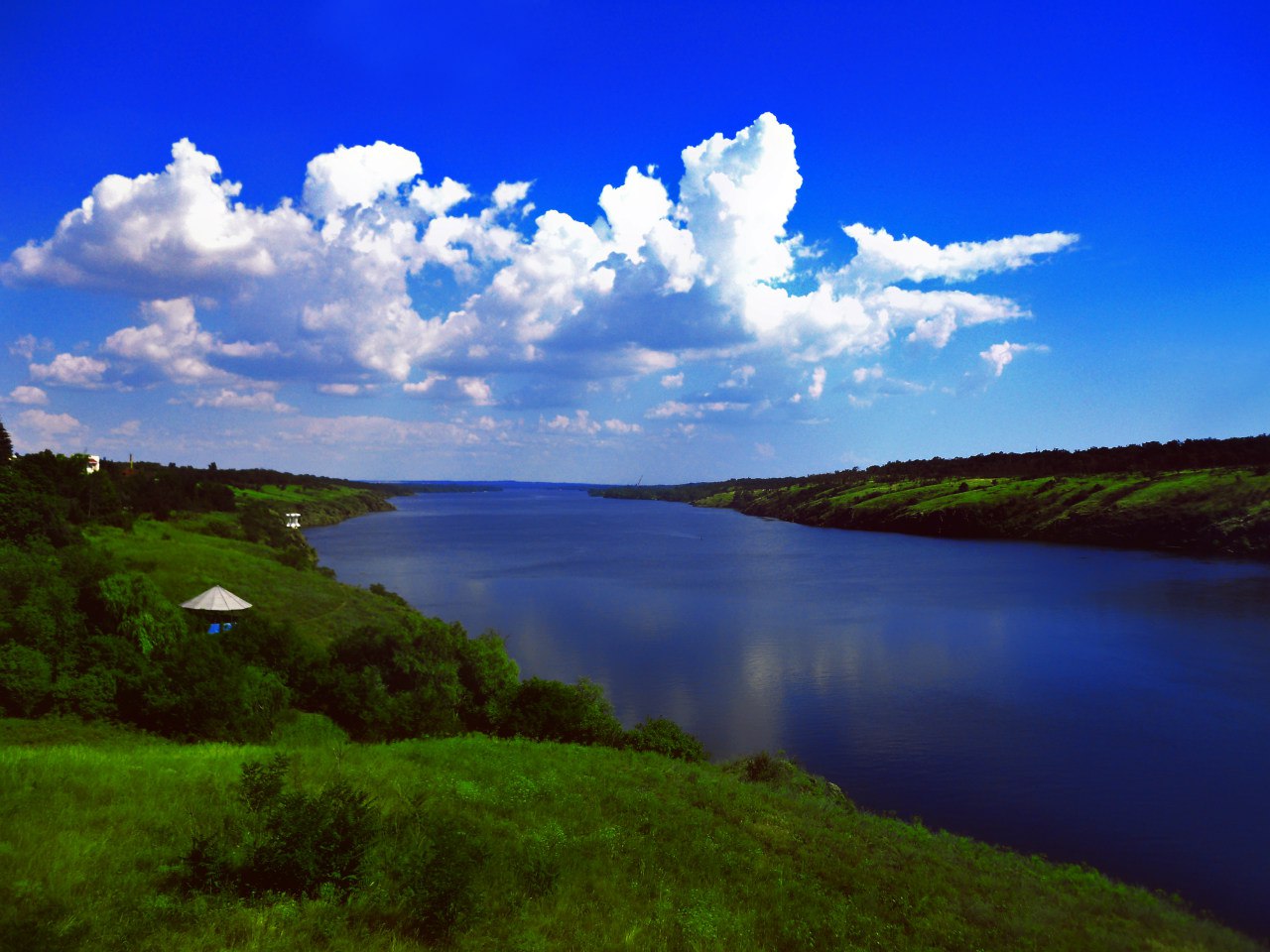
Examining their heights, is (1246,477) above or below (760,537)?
above

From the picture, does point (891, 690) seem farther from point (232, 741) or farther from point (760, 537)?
point (760, 537)

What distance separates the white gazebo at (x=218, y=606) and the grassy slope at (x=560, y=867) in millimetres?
17357

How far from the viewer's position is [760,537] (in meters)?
167

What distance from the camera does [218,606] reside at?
4162 cm

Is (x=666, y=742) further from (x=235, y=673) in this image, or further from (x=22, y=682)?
(x=22, y=682)

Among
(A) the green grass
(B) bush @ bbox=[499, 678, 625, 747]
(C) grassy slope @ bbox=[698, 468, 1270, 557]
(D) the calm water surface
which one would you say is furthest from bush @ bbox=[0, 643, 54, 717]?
(C) grassy slope @ bbox=[698, 468, 1270, 557]

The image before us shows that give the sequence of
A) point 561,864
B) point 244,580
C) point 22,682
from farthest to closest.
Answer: point 244,580, point 22,682, point 561,864

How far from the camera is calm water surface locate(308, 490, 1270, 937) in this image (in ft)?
92.9

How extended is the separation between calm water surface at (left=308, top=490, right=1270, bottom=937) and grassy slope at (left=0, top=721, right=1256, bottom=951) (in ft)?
21.7

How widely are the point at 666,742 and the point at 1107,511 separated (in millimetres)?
143631

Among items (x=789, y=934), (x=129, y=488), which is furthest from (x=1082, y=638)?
(x=129, y=488)

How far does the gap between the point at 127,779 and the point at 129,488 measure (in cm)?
11555

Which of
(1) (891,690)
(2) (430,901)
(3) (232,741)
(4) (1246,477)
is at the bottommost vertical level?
(1) (891,690)

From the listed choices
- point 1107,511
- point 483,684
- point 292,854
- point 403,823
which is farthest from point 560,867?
point 1107,511
